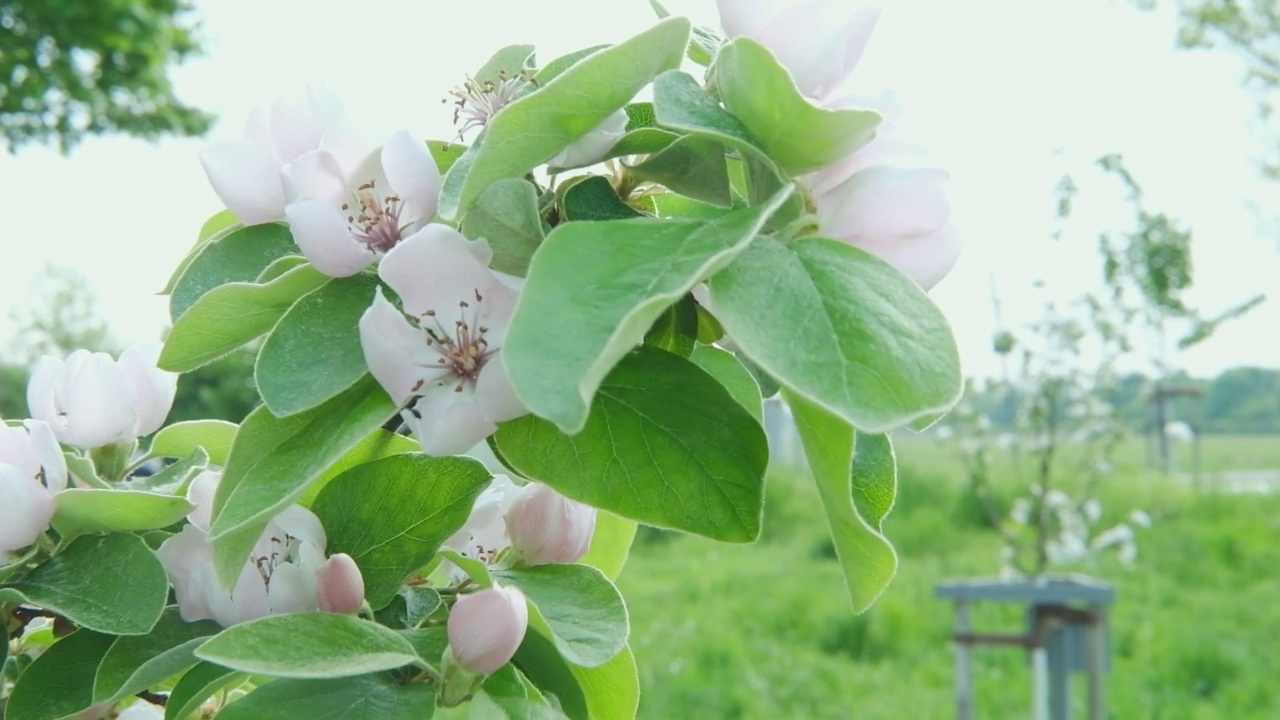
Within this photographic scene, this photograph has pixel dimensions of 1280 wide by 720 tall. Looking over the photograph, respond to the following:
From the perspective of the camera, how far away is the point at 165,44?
6.00 m

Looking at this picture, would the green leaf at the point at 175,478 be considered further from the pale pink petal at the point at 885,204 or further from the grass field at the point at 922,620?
the grass field at the point at 922,620

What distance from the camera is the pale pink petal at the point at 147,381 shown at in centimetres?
53

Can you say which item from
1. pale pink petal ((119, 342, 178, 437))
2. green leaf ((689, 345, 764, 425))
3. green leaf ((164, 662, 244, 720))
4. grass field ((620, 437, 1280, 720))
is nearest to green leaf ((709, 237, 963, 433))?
green leaf ((689, 345, 764, 425))

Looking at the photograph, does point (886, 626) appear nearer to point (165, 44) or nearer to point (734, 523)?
point (734, 523)

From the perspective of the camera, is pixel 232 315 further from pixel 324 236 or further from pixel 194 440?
pixel 194 440

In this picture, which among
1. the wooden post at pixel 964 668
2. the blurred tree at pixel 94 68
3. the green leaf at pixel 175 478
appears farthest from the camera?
the blurred tree at pixel 94 68

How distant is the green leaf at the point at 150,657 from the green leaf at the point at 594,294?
19cm

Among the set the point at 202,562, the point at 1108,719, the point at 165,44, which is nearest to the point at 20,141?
the point at 165,44

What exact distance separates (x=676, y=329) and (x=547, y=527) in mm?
101

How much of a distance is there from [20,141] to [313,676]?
6479mm

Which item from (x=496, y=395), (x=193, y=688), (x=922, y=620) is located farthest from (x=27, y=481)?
(x=922, y=620)

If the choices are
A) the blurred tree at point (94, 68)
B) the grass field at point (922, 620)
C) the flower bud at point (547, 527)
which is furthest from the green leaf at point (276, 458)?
the blurred tree at point (94, 68)

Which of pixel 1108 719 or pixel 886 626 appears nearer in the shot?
pixel 1108 719

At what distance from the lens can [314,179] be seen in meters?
0.40
